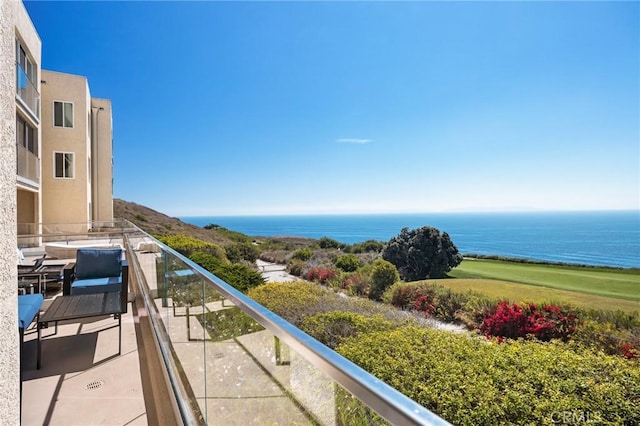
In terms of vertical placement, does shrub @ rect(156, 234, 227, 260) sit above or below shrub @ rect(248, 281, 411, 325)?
above

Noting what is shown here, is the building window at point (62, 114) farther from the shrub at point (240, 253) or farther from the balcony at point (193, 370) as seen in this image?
the balcony at point (193, 370)

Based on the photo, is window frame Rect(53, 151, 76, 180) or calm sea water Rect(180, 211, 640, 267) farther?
calm sea water Rect(180, 211, 640, 267)

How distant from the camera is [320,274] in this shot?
43.7ft

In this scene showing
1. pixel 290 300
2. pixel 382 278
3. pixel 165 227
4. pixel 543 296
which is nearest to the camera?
pixel 290 300

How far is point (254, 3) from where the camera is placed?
11.1 metres

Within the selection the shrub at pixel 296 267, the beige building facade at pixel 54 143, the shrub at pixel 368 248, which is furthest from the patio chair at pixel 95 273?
the shrub at pixel 368 248

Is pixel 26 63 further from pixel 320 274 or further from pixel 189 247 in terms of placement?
pixel 320 274

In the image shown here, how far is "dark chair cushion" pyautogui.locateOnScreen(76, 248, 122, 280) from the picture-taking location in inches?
199

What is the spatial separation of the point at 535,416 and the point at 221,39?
16.0 meters

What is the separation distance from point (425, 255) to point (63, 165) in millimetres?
17215

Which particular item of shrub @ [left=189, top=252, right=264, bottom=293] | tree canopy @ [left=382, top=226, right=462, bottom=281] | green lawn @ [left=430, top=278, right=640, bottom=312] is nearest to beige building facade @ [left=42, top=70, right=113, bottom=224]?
shrub @ [left=189, top=252, right=264, bottom=293]

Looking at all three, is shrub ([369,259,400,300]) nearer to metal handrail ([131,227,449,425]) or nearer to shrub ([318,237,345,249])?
metal handrail ([131,227,449,425])

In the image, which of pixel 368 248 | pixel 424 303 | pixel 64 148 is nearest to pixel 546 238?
pixel 368 248

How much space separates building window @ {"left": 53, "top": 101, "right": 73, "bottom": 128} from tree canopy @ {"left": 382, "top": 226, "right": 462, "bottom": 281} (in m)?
16.5
